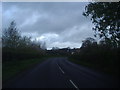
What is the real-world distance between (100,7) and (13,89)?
54.6ft

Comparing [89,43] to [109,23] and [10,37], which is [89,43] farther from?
[109,23]

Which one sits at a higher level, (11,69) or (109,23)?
(109,23)

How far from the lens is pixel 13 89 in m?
12.4

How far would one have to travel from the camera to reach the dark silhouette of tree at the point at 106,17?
25266 mm

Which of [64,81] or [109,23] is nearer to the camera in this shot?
[64,81]

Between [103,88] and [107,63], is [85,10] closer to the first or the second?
[107,63]

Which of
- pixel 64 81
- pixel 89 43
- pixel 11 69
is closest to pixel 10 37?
pixel 89 43

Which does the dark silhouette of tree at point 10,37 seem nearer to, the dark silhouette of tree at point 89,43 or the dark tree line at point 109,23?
the dark silhouette of tree at point 89,43

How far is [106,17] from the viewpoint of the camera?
85.6ft

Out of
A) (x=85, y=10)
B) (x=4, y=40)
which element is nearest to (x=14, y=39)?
(x=4, y=40)

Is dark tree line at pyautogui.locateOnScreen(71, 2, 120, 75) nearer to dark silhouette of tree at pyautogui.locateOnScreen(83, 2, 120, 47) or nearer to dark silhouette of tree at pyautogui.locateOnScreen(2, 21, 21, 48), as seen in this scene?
dark silhouette of tree at pyautogui.locateOnScreen(83, 2, 120, 47)

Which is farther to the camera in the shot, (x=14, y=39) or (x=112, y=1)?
(x=14, y=39)

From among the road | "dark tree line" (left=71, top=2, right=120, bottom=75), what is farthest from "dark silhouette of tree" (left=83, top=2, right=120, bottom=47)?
the road

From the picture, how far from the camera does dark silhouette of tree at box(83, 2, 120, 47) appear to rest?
25266 mm
